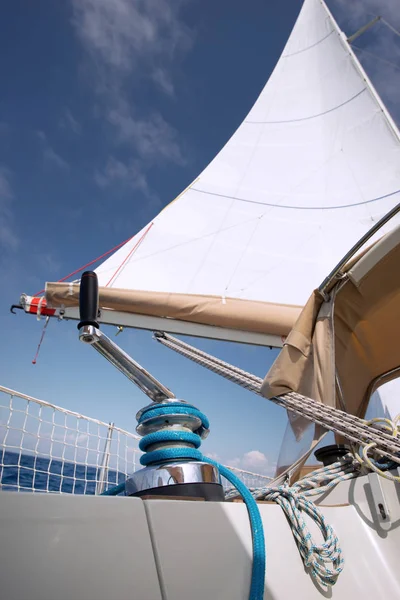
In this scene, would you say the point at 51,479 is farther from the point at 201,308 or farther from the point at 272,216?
the point at 201,308

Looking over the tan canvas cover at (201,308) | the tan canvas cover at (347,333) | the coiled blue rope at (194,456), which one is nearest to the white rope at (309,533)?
the coiled blue rope at (194,456)

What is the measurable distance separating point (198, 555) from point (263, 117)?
18.8 feet

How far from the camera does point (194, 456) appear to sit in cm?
68

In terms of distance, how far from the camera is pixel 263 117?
529 cm

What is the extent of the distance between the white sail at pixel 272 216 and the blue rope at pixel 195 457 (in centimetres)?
141

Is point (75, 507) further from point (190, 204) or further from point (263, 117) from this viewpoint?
point (263, 117)

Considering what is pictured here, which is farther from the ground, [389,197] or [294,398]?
[389,197]

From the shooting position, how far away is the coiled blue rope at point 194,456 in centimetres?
54

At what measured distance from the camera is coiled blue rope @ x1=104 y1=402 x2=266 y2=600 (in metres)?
0.54

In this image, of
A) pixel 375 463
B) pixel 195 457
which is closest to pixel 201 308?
pixel 375 463

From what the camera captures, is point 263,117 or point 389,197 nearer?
point 389,197

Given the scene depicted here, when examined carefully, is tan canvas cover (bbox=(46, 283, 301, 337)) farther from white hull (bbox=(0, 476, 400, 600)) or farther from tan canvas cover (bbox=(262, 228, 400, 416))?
white hull (bbox=(0, 476, 400, 600))

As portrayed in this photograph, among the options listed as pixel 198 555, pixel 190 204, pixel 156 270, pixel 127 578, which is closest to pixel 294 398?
pixel 198 555

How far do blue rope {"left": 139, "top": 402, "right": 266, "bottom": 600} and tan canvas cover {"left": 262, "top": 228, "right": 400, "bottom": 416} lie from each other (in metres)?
0.67
